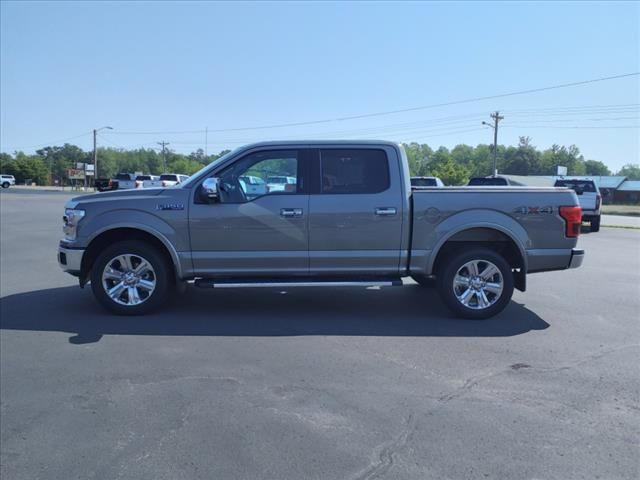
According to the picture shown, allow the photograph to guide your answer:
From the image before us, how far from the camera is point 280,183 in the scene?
6.00 m

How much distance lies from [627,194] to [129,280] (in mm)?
91531

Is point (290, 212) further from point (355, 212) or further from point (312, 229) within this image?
point (355, 212)

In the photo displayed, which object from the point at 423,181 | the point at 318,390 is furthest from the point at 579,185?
the point at 318,390

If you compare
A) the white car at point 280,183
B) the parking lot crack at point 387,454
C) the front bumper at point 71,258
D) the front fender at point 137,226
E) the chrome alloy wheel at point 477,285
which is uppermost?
the white car at point 280,183

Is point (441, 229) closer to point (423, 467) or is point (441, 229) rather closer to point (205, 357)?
point (205, 357)

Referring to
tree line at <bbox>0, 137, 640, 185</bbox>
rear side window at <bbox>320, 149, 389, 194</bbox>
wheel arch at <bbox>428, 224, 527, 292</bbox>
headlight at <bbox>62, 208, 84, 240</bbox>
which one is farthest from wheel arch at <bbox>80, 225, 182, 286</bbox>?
tree line at <bbox>0, 137, 640, 185</bbox>

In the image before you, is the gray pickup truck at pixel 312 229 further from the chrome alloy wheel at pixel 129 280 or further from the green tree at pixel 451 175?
the green tree at pixel 451 175

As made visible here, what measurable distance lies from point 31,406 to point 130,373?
2.61 feet

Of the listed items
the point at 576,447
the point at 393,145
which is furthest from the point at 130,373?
the point at 393,145

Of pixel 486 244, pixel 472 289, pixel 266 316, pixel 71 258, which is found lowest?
pixel 266 316

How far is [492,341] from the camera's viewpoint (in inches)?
206

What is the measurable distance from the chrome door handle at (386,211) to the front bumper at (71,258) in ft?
11.6

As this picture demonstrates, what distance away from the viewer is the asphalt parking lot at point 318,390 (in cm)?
302

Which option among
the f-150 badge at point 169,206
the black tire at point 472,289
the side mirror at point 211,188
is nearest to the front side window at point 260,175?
the side mirror at point 211,188
